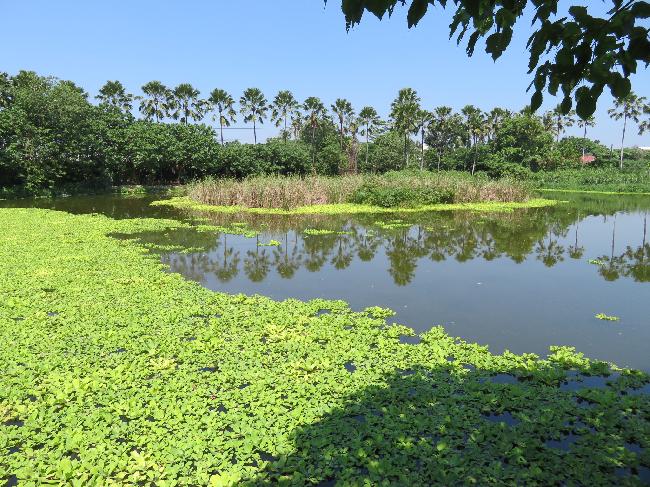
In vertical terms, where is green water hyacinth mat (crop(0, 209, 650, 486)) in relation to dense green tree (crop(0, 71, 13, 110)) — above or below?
below

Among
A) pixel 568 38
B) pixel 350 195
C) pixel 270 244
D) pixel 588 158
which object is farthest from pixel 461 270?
pixel 588 158

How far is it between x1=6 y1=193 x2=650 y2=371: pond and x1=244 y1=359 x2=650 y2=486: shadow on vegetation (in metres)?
1.28

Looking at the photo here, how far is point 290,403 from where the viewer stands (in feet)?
13.4

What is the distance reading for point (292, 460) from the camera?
10.8 ft

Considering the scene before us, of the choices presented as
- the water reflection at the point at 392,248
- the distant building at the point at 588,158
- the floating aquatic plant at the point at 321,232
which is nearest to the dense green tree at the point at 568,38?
the water reflection at the point at 392,248

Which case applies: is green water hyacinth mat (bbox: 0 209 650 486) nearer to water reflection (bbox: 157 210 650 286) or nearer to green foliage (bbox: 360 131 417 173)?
water reflection (bbox: 157 210 650 286)

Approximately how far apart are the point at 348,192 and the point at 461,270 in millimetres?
13433

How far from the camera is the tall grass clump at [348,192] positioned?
20984mm

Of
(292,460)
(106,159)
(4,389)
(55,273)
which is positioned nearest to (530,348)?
(292,460)

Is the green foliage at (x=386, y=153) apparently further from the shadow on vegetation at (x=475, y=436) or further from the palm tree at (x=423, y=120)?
the shadow on vegetation at (x=475, y=436)

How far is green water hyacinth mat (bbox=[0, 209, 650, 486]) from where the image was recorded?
3197 millimetres

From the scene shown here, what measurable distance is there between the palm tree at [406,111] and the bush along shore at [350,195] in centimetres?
2057

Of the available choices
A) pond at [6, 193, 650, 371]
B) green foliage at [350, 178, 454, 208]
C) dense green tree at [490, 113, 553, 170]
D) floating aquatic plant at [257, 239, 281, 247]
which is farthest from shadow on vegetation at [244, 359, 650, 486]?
dense green tree at [490, 113, 553, 170]

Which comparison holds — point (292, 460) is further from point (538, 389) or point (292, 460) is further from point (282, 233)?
point (282, 233)
